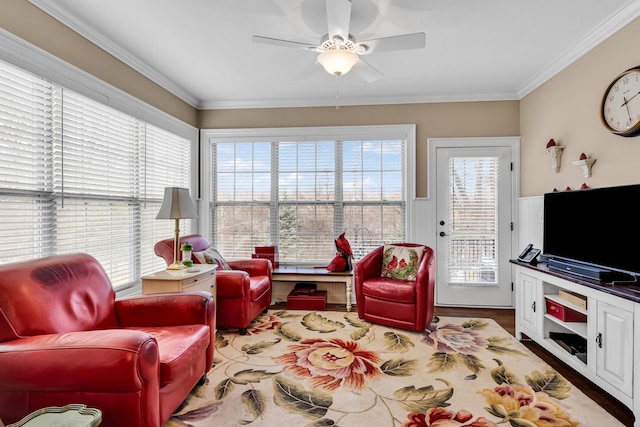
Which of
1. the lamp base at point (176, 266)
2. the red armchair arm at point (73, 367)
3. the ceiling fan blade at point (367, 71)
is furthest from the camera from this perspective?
the lamp base at point (176, 266)

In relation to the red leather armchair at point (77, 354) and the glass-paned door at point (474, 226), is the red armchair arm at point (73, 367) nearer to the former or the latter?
the red leather armchair at point (77, 354)

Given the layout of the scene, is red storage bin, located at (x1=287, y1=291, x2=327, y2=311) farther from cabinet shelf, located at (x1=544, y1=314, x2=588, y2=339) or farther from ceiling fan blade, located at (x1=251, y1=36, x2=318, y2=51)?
ceiling fan blade, located at (x1=251, y1=36, x2=318, y2=51)

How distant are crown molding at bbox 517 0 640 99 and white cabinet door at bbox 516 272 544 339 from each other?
2081 millimetres

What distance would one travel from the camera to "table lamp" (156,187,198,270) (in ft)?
9.40

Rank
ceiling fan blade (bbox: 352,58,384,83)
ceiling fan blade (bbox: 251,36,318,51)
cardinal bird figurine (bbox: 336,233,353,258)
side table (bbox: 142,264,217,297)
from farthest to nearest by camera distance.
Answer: cardinal bird figurine (bbox: 336,233,353,258), ceiling fan blade (bbox: 352,58,384,83), side table (bbox: 142,264,217,297), ceiling fan blade (bbox: 251,36,318,51)

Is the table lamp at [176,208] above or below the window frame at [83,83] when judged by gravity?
below

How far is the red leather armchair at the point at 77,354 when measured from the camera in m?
1.49

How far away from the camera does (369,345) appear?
2.99 meters

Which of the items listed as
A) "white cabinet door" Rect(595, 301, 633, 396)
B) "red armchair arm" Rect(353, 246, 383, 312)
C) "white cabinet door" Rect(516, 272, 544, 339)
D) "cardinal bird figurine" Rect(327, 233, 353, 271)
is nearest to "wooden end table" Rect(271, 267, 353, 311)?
"cardinal bird figurine" Rect(327, 233, 353, 271)

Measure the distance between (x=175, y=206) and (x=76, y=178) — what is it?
2.46ft

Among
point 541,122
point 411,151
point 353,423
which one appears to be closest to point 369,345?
point 353,423

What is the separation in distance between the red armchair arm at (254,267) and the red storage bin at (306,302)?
1.56ft

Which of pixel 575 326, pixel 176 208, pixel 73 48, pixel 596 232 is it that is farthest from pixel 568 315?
pixel 73 48

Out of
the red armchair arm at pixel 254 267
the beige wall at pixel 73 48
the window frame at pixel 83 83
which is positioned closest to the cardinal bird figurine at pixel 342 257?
the red armchair arm at pixel 254 267
